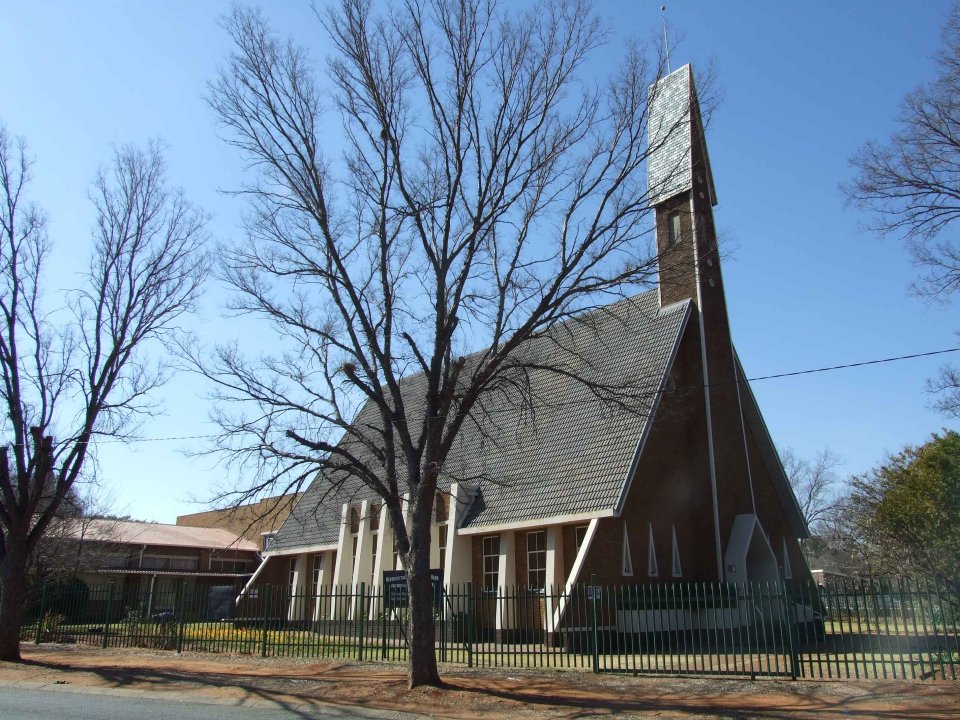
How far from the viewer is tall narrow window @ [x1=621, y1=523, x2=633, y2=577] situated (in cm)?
2194

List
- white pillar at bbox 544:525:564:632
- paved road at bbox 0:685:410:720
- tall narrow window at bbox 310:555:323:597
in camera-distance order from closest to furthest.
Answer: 1. paved road at bbox 0:685:410:720
2. white pillar at bbox 544:525:564:632
3. tall narrow window at bbox 310:555:323:597

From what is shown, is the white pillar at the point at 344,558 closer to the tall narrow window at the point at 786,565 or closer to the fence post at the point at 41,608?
the fence post at the point at 41,608

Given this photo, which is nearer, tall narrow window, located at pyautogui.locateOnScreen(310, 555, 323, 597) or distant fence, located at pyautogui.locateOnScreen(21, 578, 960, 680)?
distant fence, located at pyautogui.locateOnScreen(21, 578, 960, 680)

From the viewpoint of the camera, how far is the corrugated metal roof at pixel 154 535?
40.4 meters

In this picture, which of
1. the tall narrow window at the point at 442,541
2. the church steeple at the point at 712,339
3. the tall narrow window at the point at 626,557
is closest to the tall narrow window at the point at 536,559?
the tall narrow window at the point at 626,557

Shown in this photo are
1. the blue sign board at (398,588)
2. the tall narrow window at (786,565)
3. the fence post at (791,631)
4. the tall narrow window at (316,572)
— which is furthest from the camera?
the tall narrow window at (316,572)

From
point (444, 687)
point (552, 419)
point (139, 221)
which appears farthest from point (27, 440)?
point (552, 419)

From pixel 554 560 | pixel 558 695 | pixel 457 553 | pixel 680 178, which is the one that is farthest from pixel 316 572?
pixel 680 178

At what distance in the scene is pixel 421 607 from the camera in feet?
47.4

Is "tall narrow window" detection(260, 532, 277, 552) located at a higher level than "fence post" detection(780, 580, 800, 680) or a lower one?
higher

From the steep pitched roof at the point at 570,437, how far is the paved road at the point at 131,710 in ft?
23.2

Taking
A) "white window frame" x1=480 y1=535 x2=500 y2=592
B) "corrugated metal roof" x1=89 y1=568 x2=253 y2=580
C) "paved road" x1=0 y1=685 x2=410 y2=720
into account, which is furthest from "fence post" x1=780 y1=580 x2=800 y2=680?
"corrugated metal roof" x1=89 y1=568 x2=253 y2=580

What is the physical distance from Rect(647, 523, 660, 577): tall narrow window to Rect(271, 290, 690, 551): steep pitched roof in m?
2.71

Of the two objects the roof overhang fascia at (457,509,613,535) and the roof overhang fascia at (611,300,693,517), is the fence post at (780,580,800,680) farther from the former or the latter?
the roof overhang fascia at (457,509,613,535)
